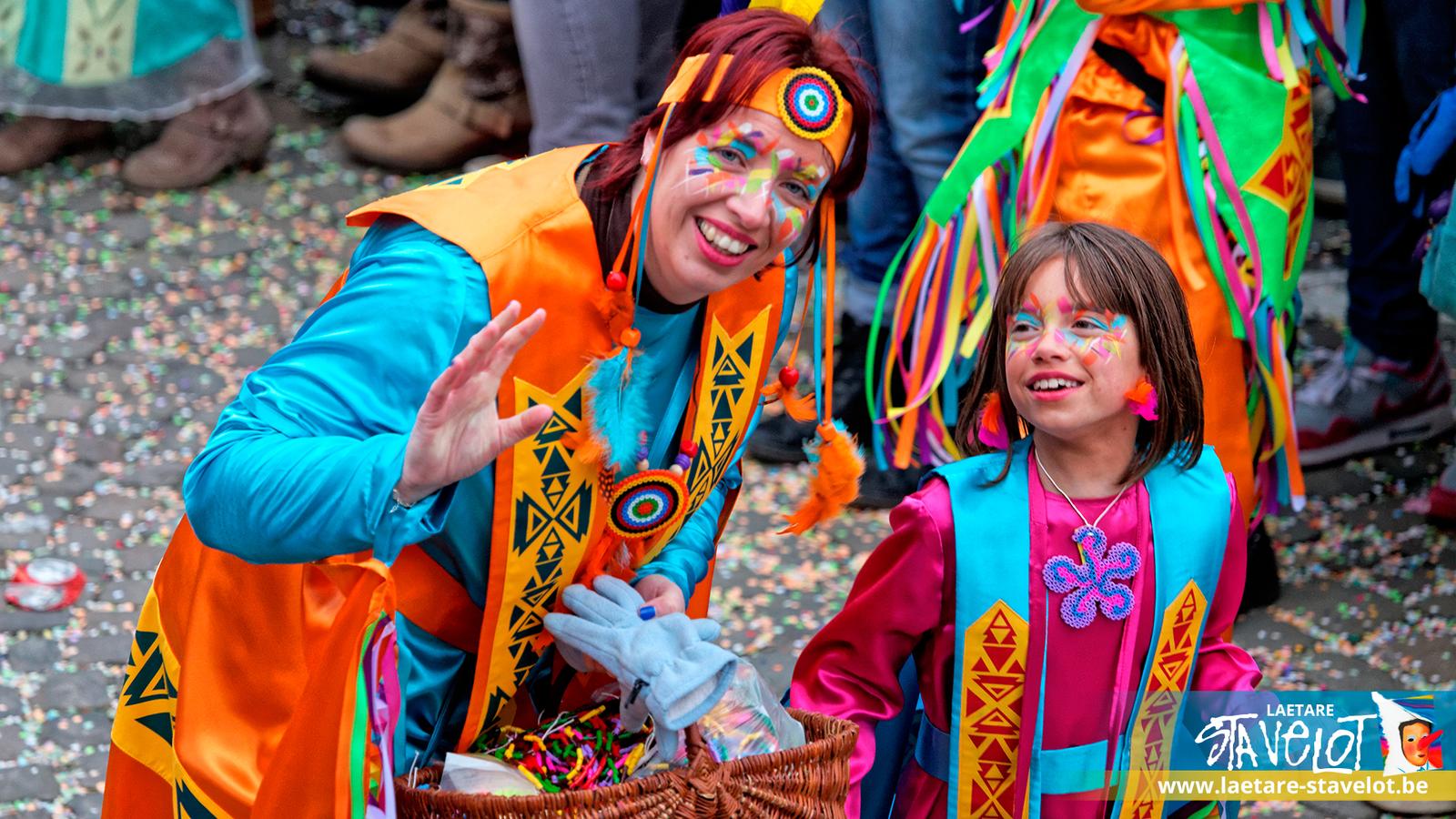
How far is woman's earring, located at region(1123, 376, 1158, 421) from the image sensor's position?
1971 mm

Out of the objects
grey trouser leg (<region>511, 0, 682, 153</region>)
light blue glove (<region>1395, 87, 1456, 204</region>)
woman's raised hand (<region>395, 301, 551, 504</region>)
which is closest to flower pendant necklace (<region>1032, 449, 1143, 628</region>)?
woman's raised hand (<region>395, 301, 551, 504</region>)

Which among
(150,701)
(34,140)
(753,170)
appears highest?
(753,170)

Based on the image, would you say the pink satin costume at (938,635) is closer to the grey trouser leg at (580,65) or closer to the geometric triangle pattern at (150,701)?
the geometric triangle pattern at (150,701)

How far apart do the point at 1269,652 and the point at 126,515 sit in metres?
2.34

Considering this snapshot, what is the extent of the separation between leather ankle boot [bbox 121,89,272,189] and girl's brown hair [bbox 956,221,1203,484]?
361 cm

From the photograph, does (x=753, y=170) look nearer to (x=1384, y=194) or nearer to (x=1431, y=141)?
(x=1431, y=141)

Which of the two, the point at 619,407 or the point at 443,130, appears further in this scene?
the point at 443,130

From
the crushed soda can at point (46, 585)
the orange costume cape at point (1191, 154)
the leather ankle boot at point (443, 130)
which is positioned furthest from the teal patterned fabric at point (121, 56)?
the orange costume cape at point (1191, 154)

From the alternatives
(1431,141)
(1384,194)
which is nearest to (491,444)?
(1431,141)

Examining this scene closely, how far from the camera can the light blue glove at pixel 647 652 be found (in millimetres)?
1784

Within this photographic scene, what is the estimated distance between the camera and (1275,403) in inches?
114

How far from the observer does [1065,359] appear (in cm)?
195

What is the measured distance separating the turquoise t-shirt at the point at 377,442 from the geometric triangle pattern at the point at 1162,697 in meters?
0.57

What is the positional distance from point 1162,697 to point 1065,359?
44 cm
